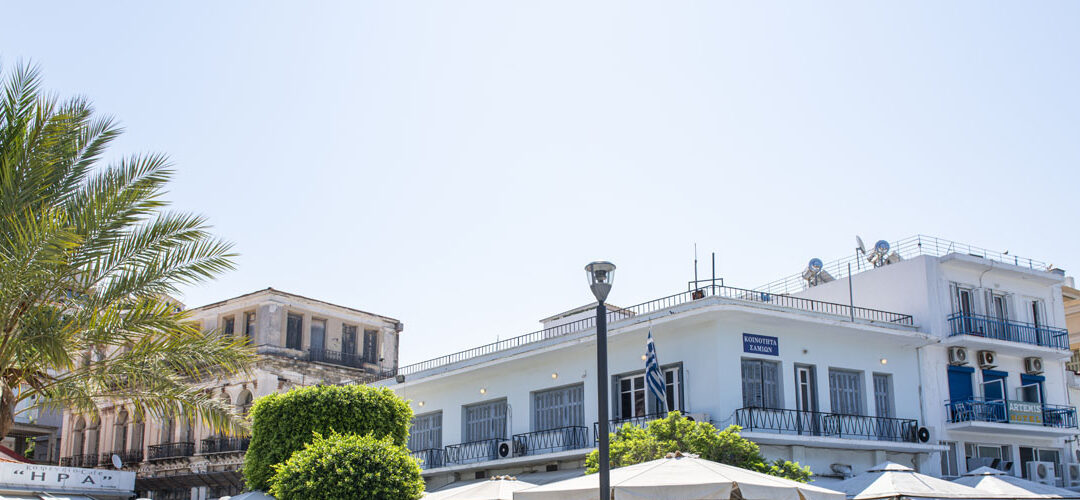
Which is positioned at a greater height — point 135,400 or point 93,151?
point 93,151

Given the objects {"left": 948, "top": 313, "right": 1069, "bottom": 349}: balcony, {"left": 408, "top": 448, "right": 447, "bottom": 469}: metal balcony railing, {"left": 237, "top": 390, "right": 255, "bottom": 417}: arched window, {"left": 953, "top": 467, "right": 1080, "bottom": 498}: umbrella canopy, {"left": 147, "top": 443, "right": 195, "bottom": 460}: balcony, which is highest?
{"left": 948, "top": 313, "right": 1069, "bottom": 349}: balcony

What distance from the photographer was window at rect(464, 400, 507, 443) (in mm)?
27719

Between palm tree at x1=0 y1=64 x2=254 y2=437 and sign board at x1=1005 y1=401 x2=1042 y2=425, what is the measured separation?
20.6 m

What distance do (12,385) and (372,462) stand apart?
6.18 m

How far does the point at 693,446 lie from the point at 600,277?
28.1 feet

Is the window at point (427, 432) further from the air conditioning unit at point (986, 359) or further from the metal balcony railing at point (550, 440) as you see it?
the air conditioning unit at point (986, 359)

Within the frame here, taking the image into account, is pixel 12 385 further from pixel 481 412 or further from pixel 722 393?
pixel 481 412

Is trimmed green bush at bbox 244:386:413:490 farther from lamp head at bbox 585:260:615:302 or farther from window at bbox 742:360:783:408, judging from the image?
lamp head at bbox 585:260:615:302

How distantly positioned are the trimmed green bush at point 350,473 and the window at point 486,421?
1024 cm

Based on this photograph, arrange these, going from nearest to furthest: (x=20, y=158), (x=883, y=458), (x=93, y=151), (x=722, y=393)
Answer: (x=20, y=158)
(x=93, y=151)
(x=722, y=393)
(x=883, y=458)

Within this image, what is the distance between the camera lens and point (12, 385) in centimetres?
1203

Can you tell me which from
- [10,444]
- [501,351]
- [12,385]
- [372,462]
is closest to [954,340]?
[501,351]

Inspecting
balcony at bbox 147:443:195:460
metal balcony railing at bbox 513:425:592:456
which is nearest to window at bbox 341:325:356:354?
balcony at bbox 147:443:195:460

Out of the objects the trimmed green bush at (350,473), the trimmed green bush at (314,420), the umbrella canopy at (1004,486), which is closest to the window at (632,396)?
the trimmed green bush at (314,420)
